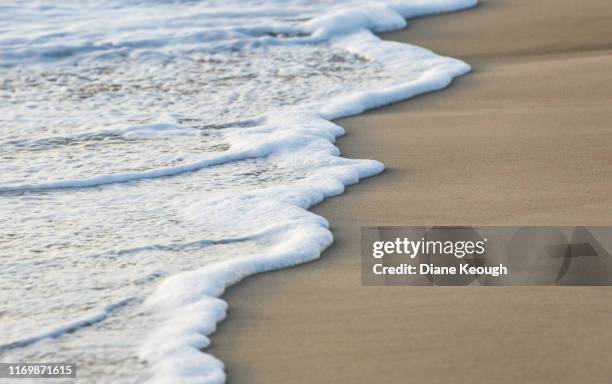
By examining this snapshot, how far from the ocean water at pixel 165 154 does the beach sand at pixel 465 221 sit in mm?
112

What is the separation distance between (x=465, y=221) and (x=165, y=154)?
130 centimetres

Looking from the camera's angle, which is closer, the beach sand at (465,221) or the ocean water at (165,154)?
the beach sand at (465,221)

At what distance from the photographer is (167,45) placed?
5.64 metres

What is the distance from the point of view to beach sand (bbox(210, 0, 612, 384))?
229cm

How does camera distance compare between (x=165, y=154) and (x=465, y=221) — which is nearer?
(x=465, y=221)

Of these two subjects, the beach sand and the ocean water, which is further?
the ocean water

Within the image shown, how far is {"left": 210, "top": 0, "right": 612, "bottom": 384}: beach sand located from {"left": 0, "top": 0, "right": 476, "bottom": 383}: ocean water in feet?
0.37

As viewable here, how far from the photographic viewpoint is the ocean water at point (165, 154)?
253cm

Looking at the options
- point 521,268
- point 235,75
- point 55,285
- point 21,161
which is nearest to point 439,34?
point 235,75

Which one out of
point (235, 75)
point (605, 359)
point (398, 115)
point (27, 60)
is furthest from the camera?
point (27, 60)

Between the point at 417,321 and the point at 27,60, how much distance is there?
3584 mm

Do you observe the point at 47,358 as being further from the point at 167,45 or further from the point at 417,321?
the point at 167,45

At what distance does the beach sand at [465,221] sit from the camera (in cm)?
229

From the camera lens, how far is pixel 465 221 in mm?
3064
